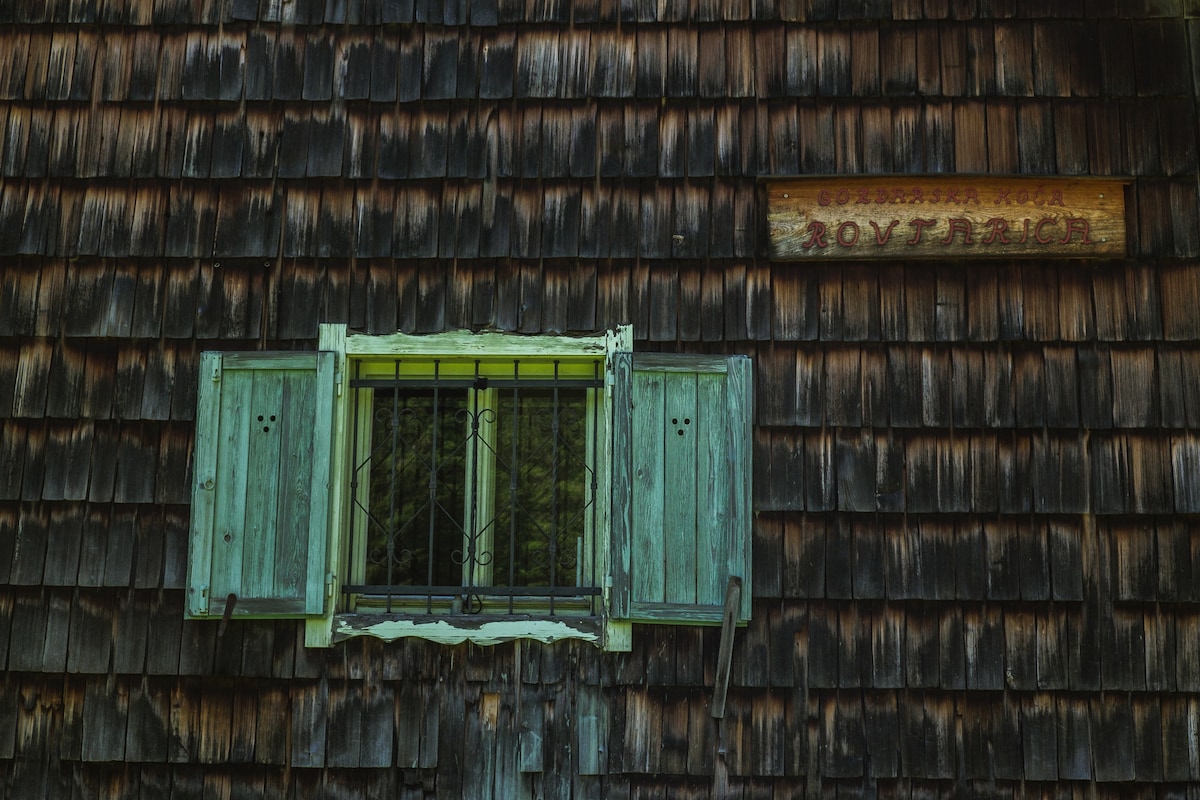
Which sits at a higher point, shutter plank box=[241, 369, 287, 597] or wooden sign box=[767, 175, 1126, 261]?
wooden sign box=[767, 175, 1126, 261]

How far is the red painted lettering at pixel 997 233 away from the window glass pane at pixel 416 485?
226 cm

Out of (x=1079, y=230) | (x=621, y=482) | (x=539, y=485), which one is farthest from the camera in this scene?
(x=539, y=485)

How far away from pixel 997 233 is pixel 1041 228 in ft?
0.59

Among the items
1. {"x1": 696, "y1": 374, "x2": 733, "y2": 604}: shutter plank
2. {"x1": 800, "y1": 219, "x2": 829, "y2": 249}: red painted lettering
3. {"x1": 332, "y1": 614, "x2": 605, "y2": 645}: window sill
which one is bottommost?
{"x1": 332, "y1": 614, "x2": 605, "y2": 645}: window sill

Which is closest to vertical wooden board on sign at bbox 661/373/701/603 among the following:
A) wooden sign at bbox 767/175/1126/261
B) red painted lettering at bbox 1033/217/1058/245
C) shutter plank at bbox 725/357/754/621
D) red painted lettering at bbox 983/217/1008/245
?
shutter plank at bbox 725/357/754/621

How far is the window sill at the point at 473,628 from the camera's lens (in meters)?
4.22

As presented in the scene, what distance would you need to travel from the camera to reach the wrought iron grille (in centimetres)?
438

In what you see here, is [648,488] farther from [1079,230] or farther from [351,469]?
[1079,230]

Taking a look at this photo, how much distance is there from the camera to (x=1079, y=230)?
4.34m

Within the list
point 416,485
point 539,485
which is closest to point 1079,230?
point 539,485

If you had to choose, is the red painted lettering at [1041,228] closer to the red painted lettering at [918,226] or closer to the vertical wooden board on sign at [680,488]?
the red painted lettering at [918,226]

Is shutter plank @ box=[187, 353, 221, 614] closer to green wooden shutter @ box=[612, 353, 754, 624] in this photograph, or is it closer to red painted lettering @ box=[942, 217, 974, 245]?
green wooden shutter @ box=[612, 353, 754, 624]

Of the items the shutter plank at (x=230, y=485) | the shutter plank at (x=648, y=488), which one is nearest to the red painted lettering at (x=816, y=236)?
the shutter plank at (x=648, y=488)

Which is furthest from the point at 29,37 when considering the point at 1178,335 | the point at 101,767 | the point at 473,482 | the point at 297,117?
the point at 1178,335
